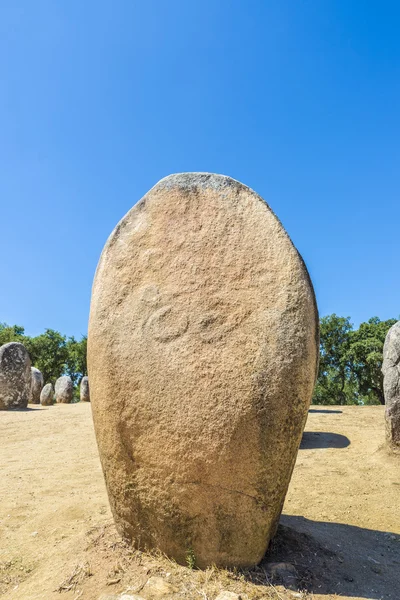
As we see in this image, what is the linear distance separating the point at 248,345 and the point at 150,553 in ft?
5.00

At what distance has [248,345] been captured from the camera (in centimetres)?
277

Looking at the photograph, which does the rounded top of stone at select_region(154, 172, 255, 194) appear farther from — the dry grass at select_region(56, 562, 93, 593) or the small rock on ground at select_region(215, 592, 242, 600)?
the dry grass at select_region(56, 562, 93, 593)

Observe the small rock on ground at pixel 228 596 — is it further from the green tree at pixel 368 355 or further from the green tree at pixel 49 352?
the green tree at pixel 49 352

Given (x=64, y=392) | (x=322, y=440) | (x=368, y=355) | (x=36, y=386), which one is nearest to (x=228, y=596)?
(x=322, y=440)

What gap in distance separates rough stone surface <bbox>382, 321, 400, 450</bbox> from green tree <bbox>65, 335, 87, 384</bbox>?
98.6ft

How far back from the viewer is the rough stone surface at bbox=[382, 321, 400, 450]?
6742 millimetres

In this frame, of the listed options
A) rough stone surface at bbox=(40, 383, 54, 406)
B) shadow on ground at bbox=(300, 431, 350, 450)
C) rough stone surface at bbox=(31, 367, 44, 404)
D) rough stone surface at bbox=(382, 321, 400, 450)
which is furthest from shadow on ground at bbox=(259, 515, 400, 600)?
rough stone surface at bbox=(31, 367, 44, 404)

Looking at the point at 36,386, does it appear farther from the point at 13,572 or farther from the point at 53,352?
the point at 13,572

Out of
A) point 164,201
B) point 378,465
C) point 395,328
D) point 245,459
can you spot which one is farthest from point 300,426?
point 395,328

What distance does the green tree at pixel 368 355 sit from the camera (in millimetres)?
22766

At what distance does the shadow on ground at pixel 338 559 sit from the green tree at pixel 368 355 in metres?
19.9

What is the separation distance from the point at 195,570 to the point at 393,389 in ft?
16.8

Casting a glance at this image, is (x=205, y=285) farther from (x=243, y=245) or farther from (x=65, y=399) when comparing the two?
(x=65, y=399)

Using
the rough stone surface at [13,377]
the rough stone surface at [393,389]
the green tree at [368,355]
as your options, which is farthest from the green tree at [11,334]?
the rough stone surface at [393,389]
